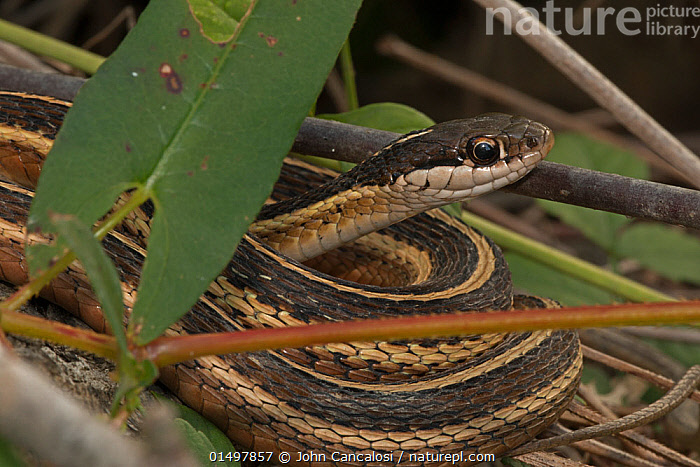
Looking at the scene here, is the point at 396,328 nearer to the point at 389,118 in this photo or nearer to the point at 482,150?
the point at 482,150

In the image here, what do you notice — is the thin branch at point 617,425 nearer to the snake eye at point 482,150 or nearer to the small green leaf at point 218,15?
the snake eye at point 482,150

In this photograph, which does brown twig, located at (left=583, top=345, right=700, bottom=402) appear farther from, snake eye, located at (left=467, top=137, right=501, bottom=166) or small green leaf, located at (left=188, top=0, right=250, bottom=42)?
small green leaf, located at (left=188, top=0, right=250, bottom=42)

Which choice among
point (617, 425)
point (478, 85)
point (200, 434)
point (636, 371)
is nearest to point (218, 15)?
point (200, 434)

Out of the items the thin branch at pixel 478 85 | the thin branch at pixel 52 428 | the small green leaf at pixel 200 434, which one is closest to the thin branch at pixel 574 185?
the small green leaf at pixel 200 434

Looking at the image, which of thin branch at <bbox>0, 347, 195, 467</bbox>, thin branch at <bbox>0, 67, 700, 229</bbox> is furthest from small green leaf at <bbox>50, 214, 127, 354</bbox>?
thin branch at <bbox>0, 67, 700, 229</bbox>

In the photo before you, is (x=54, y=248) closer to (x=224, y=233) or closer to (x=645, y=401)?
(x=224, y=233)

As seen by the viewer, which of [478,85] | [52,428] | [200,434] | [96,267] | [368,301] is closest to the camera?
[52,428]
